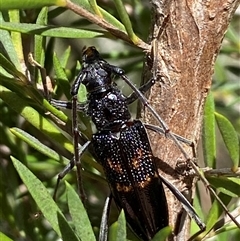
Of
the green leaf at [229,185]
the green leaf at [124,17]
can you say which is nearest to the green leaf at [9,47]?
the green leaf at [124,17]

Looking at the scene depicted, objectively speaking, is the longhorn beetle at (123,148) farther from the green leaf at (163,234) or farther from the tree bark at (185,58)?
the green leaf at (163,234)

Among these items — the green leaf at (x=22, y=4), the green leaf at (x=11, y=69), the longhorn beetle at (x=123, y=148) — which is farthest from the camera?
the longhorn beetle at (x=123, y=148)

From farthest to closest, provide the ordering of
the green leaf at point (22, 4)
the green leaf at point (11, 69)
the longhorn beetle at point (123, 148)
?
the longhorn beetle at point (123, 148) < the green leaf at point (11, 69) < the green leaf at point (22, 4)

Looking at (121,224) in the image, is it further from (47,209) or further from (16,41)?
(16,41)

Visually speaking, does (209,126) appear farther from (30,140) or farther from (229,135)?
(30,140)

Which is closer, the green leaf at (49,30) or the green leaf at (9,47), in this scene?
the green leaf at (49,30)

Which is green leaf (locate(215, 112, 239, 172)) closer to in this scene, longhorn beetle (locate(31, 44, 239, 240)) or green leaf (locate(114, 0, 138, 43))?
longhorn beetle (locate(31, 44, 239, 240))

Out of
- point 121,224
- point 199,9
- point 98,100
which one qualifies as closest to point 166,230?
point 121,224
